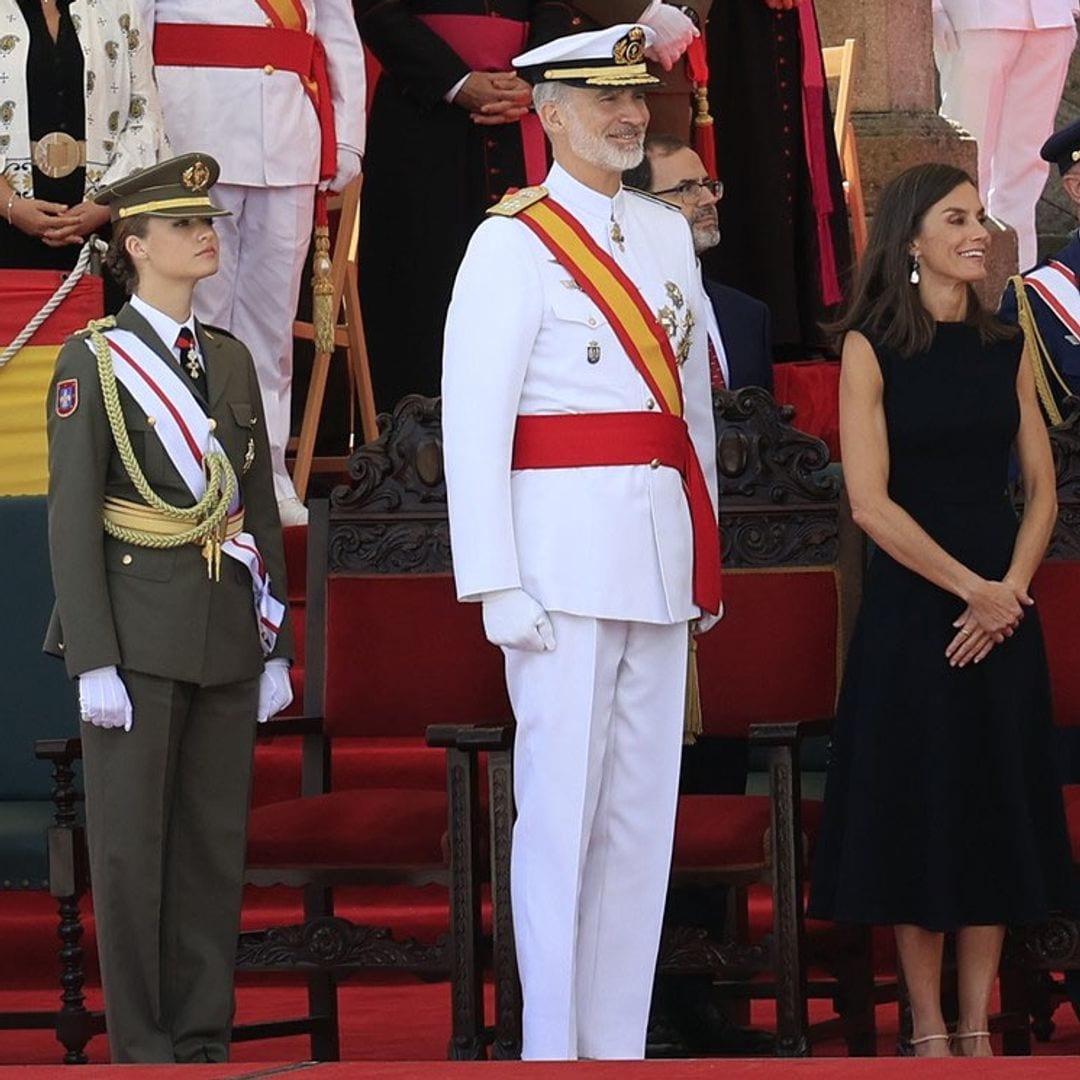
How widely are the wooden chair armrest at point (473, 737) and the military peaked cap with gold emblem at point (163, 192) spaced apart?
3.20 feet

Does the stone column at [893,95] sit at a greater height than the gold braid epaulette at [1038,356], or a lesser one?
greater

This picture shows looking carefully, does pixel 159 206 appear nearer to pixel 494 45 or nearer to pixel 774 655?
pixel 774 655

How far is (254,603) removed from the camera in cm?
517

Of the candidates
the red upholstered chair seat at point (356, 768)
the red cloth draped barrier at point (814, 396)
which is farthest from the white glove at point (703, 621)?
the red cloth draped barrier at point (814, 396)

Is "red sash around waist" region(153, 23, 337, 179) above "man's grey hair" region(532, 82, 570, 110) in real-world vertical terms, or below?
above

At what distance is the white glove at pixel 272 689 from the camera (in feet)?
17.0

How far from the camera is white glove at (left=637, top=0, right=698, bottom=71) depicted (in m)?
7.54

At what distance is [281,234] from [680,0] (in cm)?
145

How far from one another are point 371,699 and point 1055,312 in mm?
1704

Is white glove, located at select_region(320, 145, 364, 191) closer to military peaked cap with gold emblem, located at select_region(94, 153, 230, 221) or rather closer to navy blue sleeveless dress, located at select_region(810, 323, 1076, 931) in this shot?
military peaked cap with gold emblem, located at select_region(94, 153, 230, 221)

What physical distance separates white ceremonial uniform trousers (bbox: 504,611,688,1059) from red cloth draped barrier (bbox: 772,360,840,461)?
3291mm

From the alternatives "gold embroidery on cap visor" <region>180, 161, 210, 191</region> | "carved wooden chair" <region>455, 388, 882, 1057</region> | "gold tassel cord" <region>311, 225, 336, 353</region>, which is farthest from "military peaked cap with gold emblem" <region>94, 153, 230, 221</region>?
"gold tassel cord" <region>311, 225, 336, 353</region>

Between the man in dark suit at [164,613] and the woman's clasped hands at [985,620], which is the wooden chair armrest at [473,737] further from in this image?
the woman's clasped hands at [985,620]

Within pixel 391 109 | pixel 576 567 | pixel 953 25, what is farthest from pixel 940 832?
pixel 953 25
